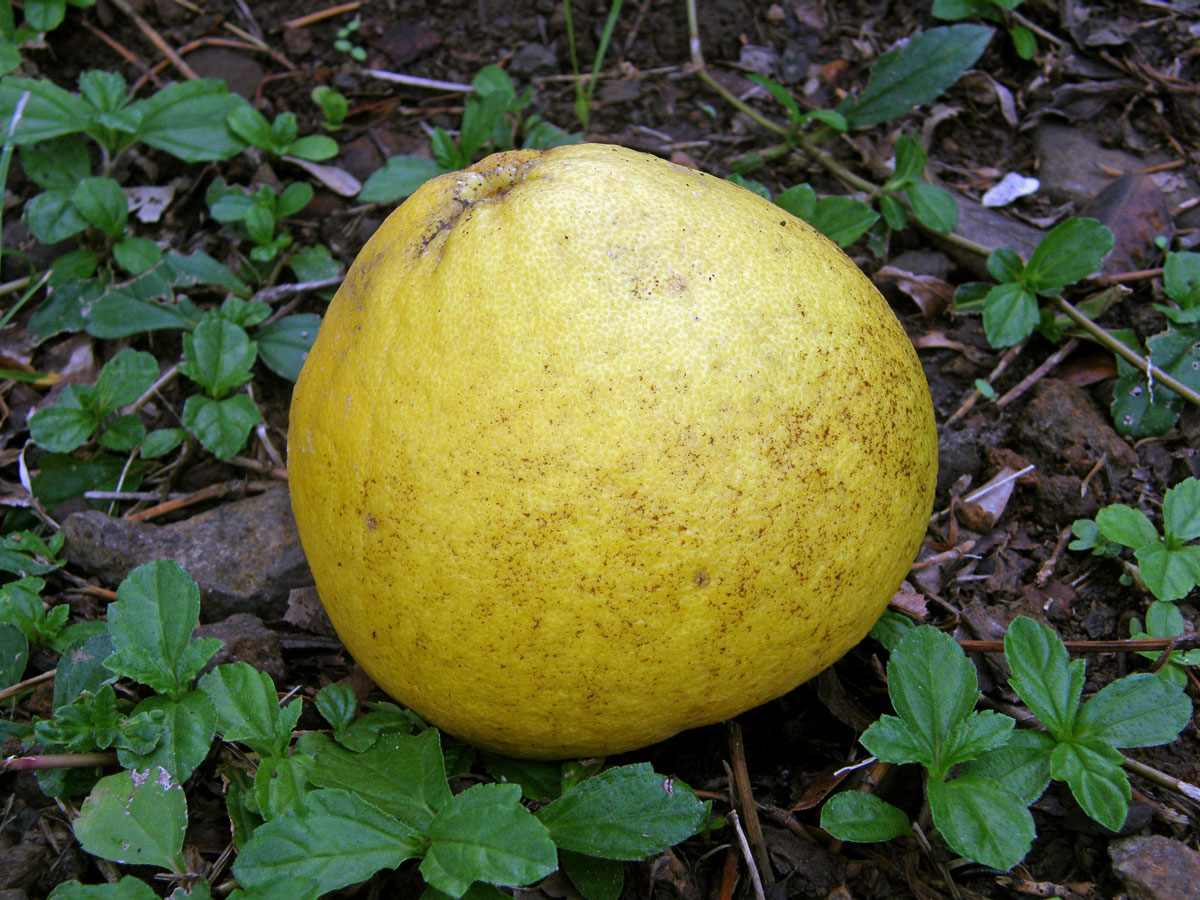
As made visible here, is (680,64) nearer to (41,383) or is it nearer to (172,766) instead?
(41,383)

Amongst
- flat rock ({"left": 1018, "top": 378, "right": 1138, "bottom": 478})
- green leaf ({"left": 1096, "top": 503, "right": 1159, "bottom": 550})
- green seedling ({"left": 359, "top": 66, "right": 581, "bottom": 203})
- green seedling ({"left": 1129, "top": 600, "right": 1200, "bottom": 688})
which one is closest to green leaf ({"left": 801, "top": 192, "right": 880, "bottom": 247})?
flat rock ({"left": 1018, "top": 378, "right": 1138, "bottom": 478})

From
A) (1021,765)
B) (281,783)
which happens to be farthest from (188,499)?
(1021,765)

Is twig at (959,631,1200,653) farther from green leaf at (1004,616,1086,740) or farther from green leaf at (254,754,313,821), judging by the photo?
green leaf at (254,754,313,821)

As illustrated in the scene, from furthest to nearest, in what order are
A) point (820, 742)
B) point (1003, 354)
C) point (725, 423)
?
point (1003, 354) → point (820, 742) → point (725, 423)

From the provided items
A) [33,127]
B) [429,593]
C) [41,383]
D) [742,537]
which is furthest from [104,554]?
[742,537]

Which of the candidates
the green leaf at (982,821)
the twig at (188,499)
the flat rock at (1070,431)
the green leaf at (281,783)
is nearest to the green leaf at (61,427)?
the twig at (188,499)

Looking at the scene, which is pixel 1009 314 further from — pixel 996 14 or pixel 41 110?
pixel 41 110

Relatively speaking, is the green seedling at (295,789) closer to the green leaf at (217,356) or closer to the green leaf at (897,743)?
the green leaf at (897,743)
